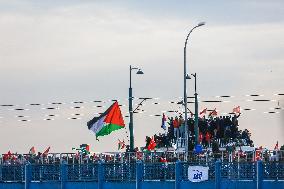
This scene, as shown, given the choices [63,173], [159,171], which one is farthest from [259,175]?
[63,173]

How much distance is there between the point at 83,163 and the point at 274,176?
36.8 feet

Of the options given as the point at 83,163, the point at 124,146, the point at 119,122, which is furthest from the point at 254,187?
the point at 124,146

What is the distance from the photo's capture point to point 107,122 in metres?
63.8

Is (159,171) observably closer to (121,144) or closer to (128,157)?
(128,157)

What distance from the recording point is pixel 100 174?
5100cm

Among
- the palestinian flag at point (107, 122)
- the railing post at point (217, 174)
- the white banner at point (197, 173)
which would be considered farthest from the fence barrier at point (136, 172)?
the palestinian flag at point (107, 122)

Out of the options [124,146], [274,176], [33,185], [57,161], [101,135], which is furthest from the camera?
[124,146]

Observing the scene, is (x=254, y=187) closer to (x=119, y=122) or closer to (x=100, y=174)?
(x=100, y=174)

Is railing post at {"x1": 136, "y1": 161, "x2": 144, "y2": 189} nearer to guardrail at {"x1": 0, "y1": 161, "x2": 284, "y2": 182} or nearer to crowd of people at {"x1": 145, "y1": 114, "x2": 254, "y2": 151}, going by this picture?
guardrail at {"x1": 0, "y1": 161, "x2": 284, "y2": 182}

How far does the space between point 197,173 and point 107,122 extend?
55.5 ft

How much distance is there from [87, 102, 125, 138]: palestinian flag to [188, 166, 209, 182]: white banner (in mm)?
15839

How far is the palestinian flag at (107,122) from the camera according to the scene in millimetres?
63125

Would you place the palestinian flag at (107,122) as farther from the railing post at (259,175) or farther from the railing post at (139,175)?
the railing post at (259,175)

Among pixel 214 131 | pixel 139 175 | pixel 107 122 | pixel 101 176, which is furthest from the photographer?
pixel 214 131
